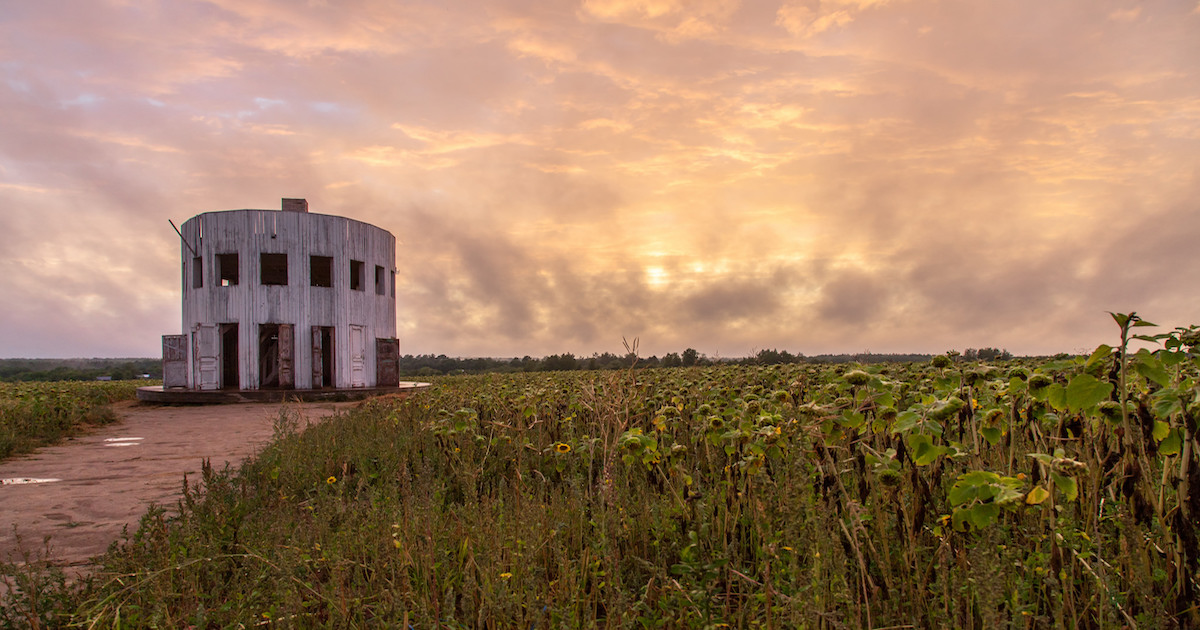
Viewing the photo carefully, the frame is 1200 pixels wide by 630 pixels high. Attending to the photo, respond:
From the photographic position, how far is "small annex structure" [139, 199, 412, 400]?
17562 mm

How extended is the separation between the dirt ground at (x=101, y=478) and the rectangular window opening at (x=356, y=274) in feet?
26.1

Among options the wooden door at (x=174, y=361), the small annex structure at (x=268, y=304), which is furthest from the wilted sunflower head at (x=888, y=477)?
the wooden door at (x=174, y=361)

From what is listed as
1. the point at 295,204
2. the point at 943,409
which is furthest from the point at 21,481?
the point at 295,204

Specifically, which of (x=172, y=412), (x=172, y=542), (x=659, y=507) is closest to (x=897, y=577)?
(x=659, y=507)

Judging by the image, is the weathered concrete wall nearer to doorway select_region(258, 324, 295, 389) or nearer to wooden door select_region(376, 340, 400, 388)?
doorway select_region(258, 324, 295, 389)

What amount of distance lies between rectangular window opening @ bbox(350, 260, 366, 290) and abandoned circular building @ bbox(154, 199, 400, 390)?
1.00 feet

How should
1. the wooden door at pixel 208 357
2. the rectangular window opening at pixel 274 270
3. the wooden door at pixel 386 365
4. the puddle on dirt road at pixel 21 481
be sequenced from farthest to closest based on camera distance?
the rectangular window opening at pixel 274 270 < the wooden door at pixel 386 365 < the wooden door at pixel 208 357 < the puddle on dirt road at pixel 21 481

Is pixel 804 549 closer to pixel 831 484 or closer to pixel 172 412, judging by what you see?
pixel 831 484

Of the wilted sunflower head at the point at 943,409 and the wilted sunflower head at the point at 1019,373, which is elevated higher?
the wilted sunflower head at the point at 1019,373

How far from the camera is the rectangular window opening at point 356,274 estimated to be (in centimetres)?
1958

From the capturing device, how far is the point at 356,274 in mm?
21016

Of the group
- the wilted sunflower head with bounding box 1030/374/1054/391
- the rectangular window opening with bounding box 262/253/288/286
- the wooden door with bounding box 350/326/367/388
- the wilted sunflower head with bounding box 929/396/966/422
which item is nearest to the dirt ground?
the wilted sunflower head with bounding box 929/396/966/422

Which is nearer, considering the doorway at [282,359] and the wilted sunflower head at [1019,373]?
the wilted sunflower head at [1019,373]

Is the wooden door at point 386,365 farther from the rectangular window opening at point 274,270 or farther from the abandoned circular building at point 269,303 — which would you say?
the rectangular window opening at point 274,270
